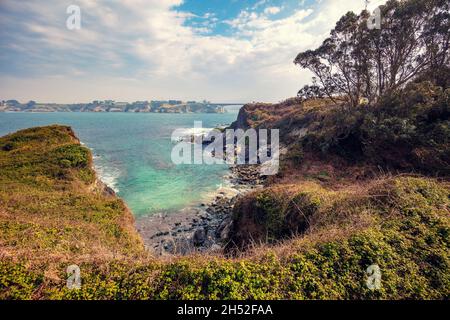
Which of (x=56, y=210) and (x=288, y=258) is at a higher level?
(x=288, y=258)

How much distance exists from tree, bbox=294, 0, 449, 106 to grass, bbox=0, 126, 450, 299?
16.6 metres

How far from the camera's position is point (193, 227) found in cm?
2092

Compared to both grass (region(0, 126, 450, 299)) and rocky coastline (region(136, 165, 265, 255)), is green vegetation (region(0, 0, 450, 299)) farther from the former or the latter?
rocky coastline (region(136, 165, 265, 255))

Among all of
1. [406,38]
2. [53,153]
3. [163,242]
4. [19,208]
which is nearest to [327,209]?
[163,242]

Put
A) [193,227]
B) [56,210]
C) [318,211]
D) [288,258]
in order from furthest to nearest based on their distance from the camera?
[193,227] < [56,210] < [318,211] < [288,258]

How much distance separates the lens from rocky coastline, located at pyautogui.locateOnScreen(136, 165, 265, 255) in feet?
57.4

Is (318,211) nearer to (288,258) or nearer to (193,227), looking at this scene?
(288,258)

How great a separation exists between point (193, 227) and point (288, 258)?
15.2m

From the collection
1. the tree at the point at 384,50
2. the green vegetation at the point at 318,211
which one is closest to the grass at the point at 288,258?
the green vegetation at the point at 318,211

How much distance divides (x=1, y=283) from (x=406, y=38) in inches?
1206

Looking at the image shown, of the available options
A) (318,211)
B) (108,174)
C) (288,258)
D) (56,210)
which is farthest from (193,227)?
(108,174)

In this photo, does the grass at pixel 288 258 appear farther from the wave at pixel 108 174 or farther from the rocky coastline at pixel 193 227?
the wave at pixel 108 174

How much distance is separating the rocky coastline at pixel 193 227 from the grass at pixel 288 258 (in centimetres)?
610

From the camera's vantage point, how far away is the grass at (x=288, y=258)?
5.92 metres
